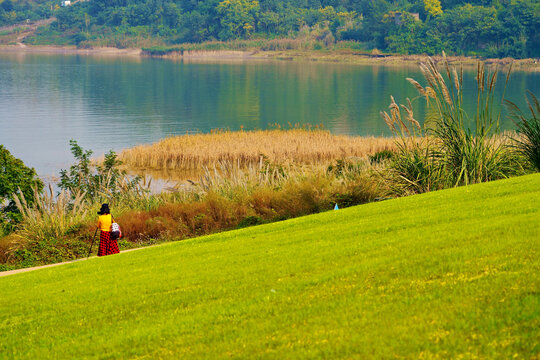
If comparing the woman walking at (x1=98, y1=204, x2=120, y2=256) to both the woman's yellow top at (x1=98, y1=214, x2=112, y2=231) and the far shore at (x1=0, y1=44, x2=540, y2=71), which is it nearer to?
the woman's yellow top at (x1=98, y1=214, x2=112, y2=231)

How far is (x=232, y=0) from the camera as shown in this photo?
181625mm

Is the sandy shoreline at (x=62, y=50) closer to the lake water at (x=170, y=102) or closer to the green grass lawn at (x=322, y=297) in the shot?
the lake water at (x=170, y=102)

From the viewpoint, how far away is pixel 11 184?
17906mm

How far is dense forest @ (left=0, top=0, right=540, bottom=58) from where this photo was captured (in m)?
122

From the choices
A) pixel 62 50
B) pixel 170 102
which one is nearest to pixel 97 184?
pixel 170 102

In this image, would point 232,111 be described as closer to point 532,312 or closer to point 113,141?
point 113,141

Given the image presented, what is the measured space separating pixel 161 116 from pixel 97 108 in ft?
30.6

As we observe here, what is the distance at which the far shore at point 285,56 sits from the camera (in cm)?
11562

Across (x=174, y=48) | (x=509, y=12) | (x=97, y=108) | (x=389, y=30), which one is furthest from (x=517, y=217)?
(x=174, y=48)

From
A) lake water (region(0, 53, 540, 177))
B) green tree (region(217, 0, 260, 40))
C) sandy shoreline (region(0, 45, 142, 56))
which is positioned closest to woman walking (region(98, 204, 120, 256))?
lake water (region(0, 53, 540, 177))

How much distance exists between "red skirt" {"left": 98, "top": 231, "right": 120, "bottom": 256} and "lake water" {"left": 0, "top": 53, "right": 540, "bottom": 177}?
23.0 meters

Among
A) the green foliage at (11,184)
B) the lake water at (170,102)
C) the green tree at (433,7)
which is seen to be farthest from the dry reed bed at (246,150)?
the green tree at (433,7)

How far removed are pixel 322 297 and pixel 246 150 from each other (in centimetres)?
2824

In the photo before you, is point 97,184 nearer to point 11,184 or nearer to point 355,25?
point 11,184
